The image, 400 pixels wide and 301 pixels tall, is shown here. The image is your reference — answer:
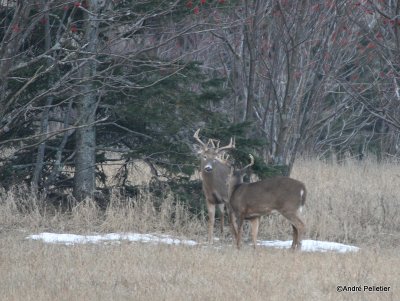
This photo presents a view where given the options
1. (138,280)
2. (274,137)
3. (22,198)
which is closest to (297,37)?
(274,137)

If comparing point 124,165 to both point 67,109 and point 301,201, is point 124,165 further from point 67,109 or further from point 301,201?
point 301,201

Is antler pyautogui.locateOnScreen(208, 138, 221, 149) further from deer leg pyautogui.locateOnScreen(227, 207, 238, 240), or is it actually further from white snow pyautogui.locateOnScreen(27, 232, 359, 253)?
white snow pyautogui.locateOnScreen(27, 232, 359, 253)

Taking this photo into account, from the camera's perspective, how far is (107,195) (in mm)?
15258

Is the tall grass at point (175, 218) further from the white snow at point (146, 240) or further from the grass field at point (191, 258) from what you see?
the white snow at point (146, 240)

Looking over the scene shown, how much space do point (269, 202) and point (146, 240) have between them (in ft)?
5.88

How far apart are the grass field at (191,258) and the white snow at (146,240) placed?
328mm

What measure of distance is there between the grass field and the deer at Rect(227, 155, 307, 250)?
482mm

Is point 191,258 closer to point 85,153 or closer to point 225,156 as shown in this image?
point 225,156

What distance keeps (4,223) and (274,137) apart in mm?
4947

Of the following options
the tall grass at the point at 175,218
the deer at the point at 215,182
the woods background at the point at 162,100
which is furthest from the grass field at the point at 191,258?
the woods background at the point at 162,100

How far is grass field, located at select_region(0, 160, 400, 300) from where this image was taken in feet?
29.2

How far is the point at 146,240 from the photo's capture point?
504 inches

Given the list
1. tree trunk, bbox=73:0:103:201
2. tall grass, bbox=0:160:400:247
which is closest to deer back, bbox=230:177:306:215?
tall grass, bbox=0:160:400:247

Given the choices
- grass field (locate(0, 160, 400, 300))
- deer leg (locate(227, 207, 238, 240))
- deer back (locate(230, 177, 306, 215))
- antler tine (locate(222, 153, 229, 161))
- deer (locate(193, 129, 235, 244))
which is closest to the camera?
grass field (locate(0, 160, 400, 300))
